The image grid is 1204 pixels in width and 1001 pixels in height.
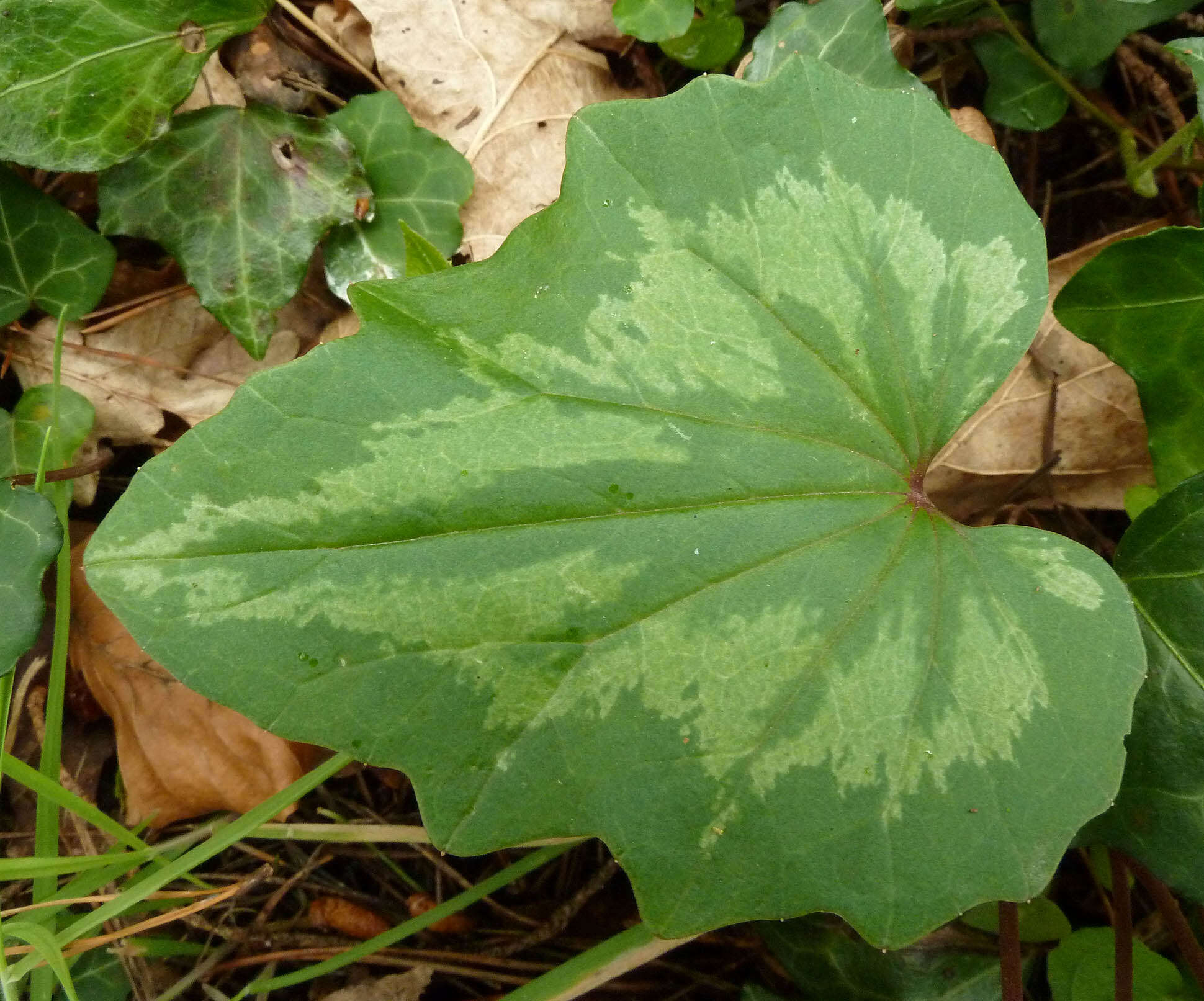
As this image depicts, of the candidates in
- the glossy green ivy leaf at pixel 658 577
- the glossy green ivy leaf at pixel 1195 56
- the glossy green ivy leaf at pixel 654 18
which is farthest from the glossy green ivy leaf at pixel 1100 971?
the glossy green ivy leaf at pixel 654 18

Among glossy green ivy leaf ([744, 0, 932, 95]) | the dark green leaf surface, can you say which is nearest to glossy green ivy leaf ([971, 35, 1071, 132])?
glossy green ivy leaf ([744, 0, 932, 95])

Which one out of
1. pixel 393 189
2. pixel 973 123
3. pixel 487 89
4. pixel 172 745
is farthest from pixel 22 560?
pixel 973 123

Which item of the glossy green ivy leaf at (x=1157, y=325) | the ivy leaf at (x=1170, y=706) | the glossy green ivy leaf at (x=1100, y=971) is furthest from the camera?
the glossy green ivy leaf at (x=1100, y=971)

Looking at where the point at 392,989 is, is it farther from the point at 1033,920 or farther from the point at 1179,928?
the point at 1179,928

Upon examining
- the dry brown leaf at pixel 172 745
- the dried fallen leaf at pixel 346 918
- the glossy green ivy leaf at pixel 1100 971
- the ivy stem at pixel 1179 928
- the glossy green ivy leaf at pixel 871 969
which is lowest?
the dried fallen leaf at pixel 346 918

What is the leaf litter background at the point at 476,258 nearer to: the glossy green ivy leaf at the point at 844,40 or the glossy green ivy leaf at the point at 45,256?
the glossy green ivy leaf at the point at 45,256

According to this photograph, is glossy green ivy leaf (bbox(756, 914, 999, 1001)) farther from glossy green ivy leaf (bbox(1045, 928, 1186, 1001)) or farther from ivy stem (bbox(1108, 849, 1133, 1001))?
ivy stem (bbox(1108, 849, 1133, 1001))
